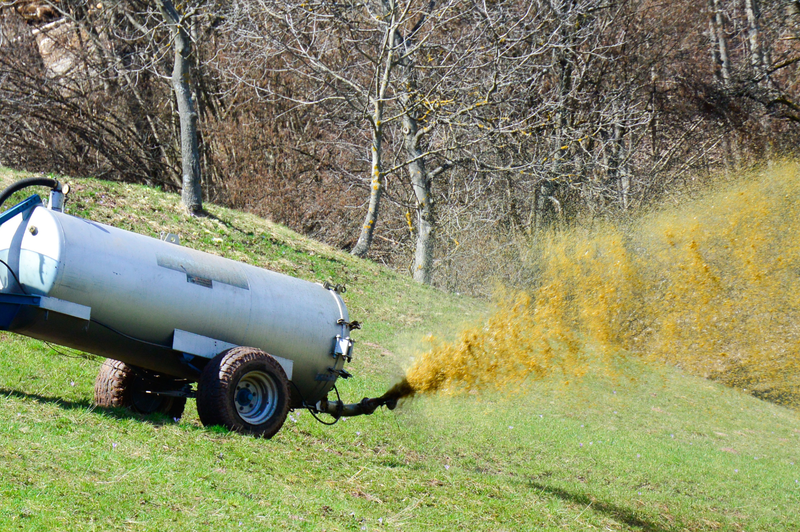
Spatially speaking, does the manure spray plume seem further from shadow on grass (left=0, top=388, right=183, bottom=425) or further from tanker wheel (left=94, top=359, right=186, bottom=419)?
shadow on grass (left=0, top=388, right=183, bottom=425)

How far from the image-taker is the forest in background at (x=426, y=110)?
22797 mm

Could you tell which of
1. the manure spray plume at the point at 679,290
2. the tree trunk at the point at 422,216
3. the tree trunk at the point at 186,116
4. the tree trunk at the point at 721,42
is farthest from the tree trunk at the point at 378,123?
the tree trunk at the point at 721,42

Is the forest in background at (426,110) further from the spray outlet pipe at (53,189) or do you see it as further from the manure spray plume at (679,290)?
the spray outlet pipe at (53,189)

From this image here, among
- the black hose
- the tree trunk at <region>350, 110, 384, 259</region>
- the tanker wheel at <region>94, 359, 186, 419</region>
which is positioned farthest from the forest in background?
the black hose

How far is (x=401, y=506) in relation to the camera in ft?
21.8

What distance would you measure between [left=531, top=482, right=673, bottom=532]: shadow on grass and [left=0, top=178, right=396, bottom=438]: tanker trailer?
291 centimetres

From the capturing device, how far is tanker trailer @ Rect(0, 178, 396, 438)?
6727 mm

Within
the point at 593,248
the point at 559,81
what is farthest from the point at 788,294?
the point at 559,81

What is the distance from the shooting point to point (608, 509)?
8.55 m

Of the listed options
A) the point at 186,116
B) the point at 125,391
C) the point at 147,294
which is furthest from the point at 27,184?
the point at 186,116

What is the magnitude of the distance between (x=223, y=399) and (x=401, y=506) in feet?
6.57

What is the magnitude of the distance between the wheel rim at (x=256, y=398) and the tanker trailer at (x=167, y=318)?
0.01 metres

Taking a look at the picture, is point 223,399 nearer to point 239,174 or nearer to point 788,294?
point 788,294

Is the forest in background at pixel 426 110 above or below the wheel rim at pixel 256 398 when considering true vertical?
above
